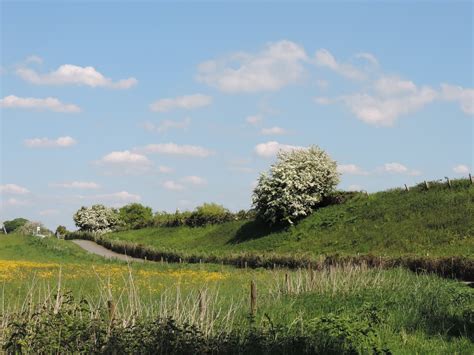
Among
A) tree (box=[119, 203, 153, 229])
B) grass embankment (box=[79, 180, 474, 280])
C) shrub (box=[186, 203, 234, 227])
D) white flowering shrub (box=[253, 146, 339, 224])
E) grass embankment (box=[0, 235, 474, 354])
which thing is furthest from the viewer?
tree (box=[119, 203, 153, 229])

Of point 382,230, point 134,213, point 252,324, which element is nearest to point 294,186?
point 382,230

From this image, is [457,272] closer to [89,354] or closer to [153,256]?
[89,354]

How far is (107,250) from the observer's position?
7306cm

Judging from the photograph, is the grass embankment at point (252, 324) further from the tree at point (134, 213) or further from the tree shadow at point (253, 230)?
the tree at point (134, 213)

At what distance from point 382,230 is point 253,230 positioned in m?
19.4

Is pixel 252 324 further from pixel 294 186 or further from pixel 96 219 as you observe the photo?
pixel 96 219

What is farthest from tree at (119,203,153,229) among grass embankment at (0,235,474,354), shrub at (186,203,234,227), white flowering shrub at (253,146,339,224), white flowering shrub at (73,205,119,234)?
grass embankment at (0,235,474,354)

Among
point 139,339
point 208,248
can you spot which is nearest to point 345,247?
point 208,248

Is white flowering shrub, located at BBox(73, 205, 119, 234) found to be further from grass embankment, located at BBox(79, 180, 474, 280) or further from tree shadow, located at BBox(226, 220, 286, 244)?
tree shadow, located at BBox(226, 220, 286, 244)

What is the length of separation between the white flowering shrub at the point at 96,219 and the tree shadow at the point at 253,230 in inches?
2309

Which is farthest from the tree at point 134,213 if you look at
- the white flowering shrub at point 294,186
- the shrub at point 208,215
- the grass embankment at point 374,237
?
the white flowering shrub at point 294,186

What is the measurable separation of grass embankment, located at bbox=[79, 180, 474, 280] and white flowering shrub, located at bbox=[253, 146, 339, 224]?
4.88 ft

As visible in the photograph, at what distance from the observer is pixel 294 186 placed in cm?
5894

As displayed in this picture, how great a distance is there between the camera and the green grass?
132 ft
